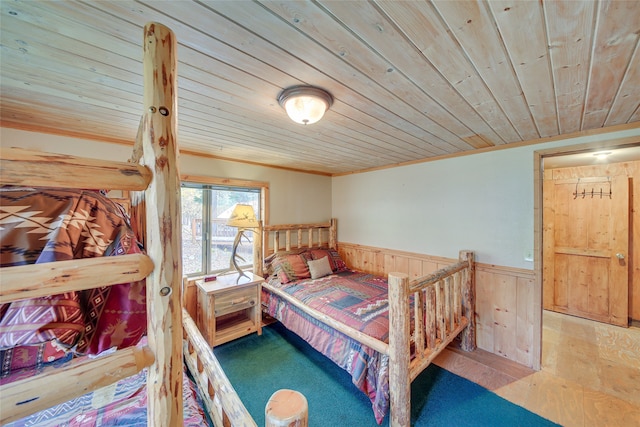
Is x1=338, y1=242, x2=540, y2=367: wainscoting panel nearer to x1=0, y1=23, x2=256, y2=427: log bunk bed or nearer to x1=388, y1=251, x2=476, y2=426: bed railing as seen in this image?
x1=388, y1=251, x2=476, y2=426: bed railing

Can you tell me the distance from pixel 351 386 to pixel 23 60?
114 inches

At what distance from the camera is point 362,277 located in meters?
3.19

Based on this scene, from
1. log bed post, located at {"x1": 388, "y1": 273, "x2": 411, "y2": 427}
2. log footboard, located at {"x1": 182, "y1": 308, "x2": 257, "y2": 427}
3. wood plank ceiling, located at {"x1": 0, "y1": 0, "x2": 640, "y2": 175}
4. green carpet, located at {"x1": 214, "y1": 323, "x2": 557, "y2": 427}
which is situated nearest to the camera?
wood plank ceiling, located at {"x1": 0, "y1": 0, "x2": 640, "y2": 175}

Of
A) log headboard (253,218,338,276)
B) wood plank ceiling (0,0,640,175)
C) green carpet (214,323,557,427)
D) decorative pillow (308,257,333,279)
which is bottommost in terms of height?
green carpet (214,323,557,427)

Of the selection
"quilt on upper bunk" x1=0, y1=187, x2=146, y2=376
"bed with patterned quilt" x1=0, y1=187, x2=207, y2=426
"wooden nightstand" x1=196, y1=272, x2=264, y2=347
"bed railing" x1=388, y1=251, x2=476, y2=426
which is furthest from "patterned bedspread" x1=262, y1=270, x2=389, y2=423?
"quilt on upper bunk" x1=0, y1=187, x2=146, y2=376

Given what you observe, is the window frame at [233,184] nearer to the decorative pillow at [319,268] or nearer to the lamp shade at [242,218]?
the lamp shade at [242,218]

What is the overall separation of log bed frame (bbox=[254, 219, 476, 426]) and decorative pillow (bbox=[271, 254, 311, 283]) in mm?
201

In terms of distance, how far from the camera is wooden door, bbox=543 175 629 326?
3031 mm

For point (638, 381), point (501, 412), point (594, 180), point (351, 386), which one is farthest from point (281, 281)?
point (594, 180)

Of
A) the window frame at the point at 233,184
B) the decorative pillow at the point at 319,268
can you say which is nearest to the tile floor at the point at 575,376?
the decorative pillow at the point at 319,268

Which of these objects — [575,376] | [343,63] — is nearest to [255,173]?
[343,63]

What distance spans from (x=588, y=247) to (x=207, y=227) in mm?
5105

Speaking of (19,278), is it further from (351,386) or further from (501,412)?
(501,412)

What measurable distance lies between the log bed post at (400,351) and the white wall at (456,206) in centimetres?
155
